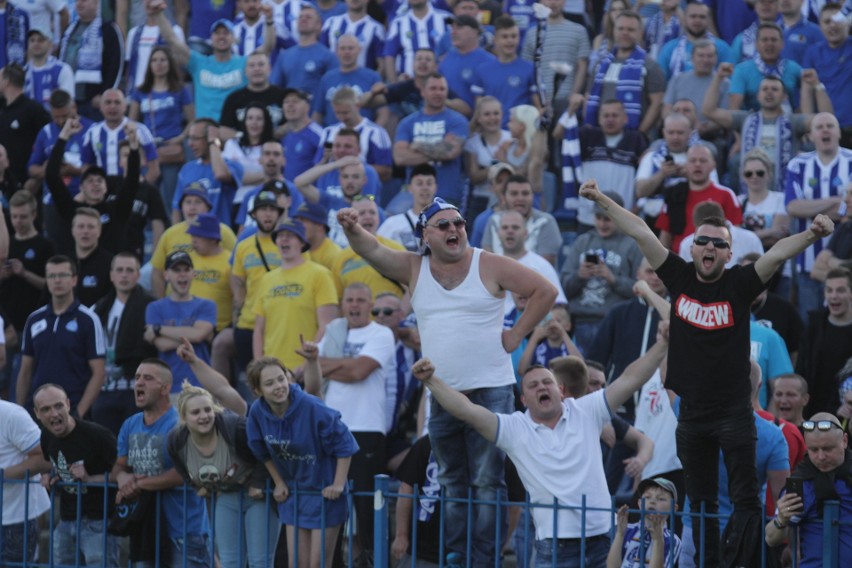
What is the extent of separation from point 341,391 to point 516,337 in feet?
9.77

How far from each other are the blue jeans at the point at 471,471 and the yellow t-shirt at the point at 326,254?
14.2 ft

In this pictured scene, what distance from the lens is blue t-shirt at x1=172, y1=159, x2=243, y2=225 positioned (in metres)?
14.8

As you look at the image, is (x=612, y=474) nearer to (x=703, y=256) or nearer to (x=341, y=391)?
(x=341, y=391)

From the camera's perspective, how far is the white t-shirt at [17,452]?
10.2 m

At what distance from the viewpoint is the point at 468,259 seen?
8523 mm

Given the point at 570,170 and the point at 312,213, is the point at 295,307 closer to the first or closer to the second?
the point at 312,213

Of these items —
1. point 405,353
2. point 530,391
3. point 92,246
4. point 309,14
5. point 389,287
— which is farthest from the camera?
point 309,14

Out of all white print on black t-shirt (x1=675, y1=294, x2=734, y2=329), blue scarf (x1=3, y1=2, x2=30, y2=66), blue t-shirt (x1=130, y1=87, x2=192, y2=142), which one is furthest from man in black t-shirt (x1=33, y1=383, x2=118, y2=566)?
blue scarf (x1=3, y1=2, x2=30, y2=66)

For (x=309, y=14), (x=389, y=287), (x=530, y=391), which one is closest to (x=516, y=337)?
(x=530, y=391)

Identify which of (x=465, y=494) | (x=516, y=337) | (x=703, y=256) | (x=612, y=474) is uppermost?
(x=703, y=256)

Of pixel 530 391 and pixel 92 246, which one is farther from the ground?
pixel 530 391

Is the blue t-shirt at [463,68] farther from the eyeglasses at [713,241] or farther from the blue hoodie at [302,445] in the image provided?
the eyeglasses at [713,241]

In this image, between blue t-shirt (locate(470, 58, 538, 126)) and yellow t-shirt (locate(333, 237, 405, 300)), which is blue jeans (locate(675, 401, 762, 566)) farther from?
blue t-shirt (locate(470, 58, 538, 126))

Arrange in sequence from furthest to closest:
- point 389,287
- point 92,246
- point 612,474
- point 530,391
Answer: point 92,246 < point 389,287 < point 612,474 < point 530,391
